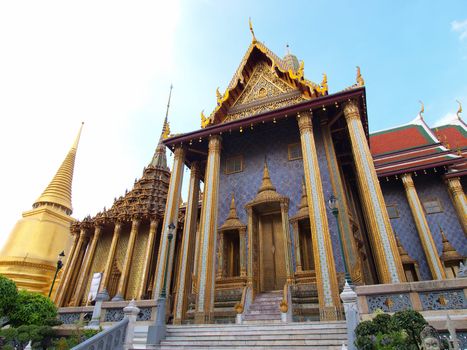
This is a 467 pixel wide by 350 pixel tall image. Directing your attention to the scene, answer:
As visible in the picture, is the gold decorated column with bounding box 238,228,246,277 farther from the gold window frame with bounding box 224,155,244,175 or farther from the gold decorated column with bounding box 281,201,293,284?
the gold window frame with bounding box 224,155,244,175

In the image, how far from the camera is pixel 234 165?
13.2 meters

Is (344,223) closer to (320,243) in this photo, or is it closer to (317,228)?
(317,228)

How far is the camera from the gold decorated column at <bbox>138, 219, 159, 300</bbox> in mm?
15692

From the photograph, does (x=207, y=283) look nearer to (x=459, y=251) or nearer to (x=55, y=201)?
(x=459, y=251)

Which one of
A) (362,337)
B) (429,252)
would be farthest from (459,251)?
(362,337)

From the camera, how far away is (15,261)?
21.8m

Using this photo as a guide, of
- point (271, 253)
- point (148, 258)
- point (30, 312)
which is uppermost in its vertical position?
point (148, 258)

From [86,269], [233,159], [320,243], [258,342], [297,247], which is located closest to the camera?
[258,342]

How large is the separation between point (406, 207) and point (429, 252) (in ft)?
7.44

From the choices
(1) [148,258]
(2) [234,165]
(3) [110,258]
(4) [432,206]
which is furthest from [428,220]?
(3) [110,258]

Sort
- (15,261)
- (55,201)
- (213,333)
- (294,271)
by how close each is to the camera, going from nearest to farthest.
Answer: (213,333) < (294,271) < (15,261) < (55,201)

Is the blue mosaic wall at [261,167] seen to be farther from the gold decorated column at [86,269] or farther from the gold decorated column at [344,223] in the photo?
the gold decorated column at [86,269]

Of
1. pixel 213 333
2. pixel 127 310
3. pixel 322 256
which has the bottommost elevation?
pixel 213 333

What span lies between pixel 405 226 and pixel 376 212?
611 centimetres
